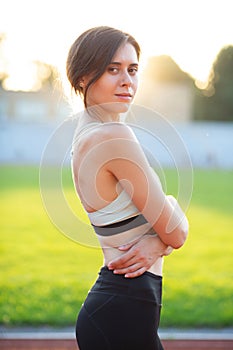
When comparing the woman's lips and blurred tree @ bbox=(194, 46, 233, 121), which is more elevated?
the woman's lips

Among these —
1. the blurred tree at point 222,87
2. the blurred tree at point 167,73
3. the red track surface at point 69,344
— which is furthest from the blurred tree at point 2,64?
the red track surface at point 69,344

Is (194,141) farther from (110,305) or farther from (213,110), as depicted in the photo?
(110,305)

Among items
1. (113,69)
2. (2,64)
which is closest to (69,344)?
(113,69)

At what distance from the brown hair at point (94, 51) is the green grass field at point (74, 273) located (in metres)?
2.52

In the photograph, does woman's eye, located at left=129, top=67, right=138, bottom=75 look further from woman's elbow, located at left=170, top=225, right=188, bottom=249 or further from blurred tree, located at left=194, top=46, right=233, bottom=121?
blurred tree, located at left=194, top=46, right=233, bottom=121

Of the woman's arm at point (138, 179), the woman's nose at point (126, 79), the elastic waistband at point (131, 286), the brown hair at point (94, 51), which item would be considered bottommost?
the elastic waistband at point (131, 286)

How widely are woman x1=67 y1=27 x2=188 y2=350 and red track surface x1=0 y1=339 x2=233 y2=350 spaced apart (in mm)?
1868

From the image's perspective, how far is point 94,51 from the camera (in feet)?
4.24

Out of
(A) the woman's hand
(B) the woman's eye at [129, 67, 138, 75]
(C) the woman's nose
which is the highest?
(B) the woman's eye at [129, 67, 138, 75]

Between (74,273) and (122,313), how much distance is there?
421 cm

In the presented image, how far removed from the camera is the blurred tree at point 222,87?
117 ft

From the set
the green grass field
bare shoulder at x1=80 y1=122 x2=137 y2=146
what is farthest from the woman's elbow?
the green grass field

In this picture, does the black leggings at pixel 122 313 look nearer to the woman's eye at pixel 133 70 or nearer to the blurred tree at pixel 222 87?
the woman's eye at pixel 133 70

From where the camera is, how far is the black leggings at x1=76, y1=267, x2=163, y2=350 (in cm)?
131
